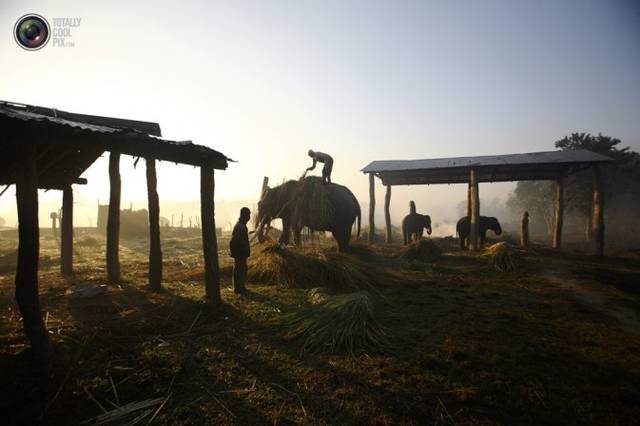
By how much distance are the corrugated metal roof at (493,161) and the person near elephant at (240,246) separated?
10844mm

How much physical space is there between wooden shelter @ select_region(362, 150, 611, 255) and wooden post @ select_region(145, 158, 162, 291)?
11.3 metres

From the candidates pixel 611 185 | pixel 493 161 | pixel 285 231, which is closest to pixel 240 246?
pixel 285 231

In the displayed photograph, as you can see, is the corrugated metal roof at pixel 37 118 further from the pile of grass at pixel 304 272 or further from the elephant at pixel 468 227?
the elephant at pixel 468 227

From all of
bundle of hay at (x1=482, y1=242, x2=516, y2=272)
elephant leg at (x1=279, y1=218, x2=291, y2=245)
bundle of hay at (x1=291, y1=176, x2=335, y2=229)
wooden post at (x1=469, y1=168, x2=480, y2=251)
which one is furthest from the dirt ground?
wooden post at (x1=469, y1=168, x2=480, y2=251)

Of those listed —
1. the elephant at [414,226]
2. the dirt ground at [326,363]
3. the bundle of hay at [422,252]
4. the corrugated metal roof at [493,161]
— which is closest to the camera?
the dirt ground at [326,363]

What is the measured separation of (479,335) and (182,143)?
17.9 ft

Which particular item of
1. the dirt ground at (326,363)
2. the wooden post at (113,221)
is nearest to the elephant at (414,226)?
the dirt ground at (326,363)

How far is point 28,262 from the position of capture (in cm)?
337

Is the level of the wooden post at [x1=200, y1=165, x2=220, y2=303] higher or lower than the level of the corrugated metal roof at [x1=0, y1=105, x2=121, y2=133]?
lower

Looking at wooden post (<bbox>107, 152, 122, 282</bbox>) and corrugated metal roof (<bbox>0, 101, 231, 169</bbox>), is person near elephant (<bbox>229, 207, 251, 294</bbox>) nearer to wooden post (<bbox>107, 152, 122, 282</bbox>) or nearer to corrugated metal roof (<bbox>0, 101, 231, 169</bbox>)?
corrugated metal roof (<bbox>0, 101, 231, 169</bbox>)

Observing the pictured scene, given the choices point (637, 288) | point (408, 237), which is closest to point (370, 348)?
point (637, 288)

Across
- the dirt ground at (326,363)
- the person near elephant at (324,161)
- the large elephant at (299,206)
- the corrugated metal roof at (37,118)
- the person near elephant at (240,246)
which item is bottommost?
the dirt ground at (326,363)

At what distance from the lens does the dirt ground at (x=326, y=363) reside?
8.38 feet

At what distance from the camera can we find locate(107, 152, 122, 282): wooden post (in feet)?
22.9
